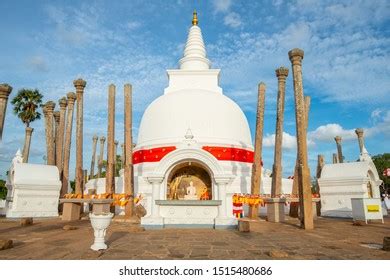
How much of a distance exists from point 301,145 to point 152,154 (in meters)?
12.4

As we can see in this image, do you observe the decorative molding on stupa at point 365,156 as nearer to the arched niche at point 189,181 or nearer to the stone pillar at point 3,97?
the arched niche at point 189,181

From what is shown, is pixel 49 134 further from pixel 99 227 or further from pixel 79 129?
pixel 99 227

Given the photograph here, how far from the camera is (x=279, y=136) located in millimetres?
16594

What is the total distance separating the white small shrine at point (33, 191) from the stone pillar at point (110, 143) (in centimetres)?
458

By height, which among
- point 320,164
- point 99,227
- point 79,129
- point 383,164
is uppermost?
point 79,129

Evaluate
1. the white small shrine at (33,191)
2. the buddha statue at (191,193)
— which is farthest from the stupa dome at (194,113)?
the buddha statue at (191,193)

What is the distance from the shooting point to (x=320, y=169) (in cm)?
2162

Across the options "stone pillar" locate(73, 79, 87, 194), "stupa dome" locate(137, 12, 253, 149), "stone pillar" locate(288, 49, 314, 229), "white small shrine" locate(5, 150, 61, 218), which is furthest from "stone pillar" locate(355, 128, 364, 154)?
"white small shrine" locate(5, 150, 61, 218)

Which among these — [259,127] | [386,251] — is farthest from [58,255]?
[259,127]

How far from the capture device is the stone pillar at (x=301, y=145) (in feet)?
38.6

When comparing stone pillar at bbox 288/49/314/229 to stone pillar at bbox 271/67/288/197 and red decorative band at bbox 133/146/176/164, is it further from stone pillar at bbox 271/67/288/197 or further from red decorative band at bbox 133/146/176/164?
red decorative band at bbox 133/146/176/164

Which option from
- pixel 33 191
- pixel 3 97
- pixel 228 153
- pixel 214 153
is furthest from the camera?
pixel 228 153

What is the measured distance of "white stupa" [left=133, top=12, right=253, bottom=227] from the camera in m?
12.2

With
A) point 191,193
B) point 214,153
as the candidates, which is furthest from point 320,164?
point 191,193
